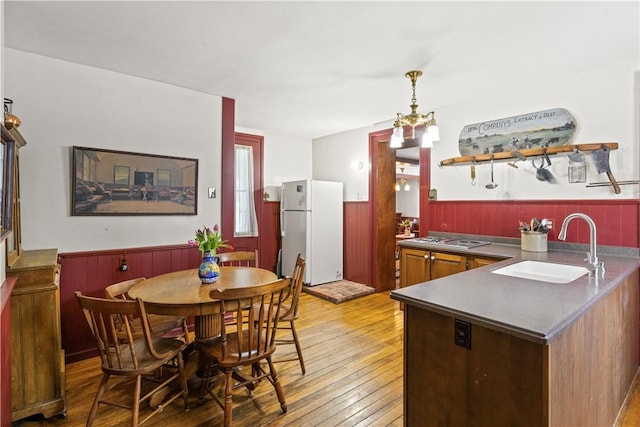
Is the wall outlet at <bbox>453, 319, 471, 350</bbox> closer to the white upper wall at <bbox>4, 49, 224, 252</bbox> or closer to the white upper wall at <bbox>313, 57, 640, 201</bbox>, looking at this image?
the white upper wall at <bbox>313, 57, 640, 201</bbox>

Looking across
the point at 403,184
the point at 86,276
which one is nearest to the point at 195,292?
the point at 86,276

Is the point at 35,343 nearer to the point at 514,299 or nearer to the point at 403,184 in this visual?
the point at 514,299

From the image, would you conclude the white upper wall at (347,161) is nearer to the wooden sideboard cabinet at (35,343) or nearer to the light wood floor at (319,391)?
the light wood floor at (319,391)

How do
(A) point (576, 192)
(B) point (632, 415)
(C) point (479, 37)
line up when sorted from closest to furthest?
1. (B) point (632, 415)
2. (C) point (479, 37)
3. (A) point (576, 192)

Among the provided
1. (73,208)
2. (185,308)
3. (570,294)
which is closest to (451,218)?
(570,294)

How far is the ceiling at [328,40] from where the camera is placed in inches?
73.7

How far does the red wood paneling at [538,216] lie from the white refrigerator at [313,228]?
1508 mm

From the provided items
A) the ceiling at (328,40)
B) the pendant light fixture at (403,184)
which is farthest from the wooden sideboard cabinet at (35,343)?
the pendant light fixture at (403,184)

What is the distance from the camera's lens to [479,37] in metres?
2.16

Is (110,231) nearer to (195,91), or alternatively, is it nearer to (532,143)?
(195,91)

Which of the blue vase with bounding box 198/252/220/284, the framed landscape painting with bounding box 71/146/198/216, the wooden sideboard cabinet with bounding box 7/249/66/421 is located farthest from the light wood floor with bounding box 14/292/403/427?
the framed landscape painting with bounding box 71/146/198/216

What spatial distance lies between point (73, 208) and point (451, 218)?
11.9ft

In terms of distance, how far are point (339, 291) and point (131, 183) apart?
9.25ft

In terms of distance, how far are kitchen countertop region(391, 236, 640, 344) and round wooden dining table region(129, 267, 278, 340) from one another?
1.10 meters
